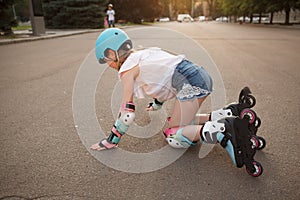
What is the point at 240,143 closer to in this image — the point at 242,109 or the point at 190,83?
the point at 242,109

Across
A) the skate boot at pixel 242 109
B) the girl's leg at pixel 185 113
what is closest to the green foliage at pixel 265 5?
the skate boot at pixel 242 109

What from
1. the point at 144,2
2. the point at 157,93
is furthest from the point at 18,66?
the point at 144,2

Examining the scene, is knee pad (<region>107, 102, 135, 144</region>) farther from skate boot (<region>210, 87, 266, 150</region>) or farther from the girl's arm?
skate boot (<region>210, 87, 266, 150</region>)

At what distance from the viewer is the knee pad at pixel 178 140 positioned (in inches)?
85.1

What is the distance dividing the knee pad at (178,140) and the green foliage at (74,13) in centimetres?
2174

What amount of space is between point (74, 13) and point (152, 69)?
22.1 meters

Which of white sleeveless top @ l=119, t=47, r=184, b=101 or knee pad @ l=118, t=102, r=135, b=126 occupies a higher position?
white sleeveless top @ l=119, t=47, r=184, b=101

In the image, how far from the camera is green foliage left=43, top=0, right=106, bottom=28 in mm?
22170

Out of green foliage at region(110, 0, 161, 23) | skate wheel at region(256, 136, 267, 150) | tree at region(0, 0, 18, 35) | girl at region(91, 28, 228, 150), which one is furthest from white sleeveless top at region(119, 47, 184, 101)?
green foliage at region(110, 0, 161, 23)

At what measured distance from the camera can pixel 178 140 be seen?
2189 millimetres

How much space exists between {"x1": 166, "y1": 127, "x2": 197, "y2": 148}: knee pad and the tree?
12841mm

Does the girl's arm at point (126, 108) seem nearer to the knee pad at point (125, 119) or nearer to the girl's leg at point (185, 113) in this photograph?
the knee pad at point (125, 119)

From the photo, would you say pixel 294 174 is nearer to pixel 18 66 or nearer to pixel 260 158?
pixel 260 158

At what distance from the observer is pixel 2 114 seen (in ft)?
10.3
